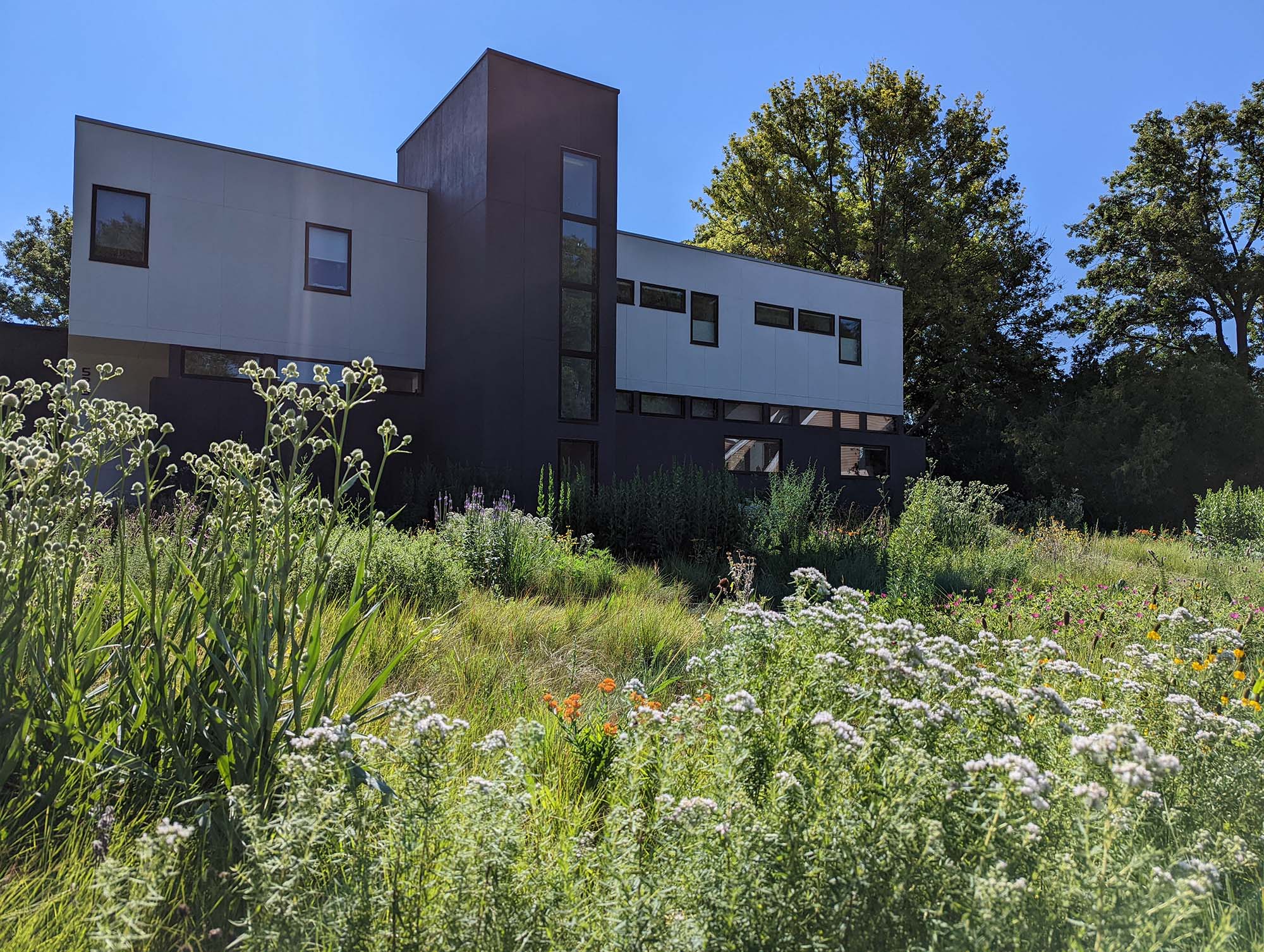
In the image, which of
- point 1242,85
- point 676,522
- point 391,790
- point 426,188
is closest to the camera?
point 391,790

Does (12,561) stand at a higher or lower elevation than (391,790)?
higher

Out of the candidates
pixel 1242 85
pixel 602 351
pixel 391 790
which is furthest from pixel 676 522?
pixel 1242 85

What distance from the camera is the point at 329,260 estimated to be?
Answer: 46.6 feet

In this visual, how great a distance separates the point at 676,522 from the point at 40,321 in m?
26.9

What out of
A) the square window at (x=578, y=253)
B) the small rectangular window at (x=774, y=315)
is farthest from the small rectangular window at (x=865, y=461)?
the square window at (x=578, y=253)

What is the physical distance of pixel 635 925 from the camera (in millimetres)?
1604

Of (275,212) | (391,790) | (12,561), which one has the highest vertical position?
(275,212)

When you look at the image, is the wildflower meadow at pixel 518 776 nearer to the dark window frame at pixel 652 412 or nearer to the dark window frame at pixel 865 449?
the dark window frame at pixel 652 412

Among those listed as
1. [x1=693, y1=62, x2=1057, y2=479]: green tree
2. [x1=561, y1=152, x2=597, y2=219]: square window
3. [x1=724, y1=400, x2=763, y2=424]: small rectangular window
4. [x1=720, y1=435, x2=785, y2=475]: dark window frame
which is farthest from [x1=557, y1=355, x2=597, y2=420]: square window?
[x1=693, y1=62, x2=1057, y2=479]: green tree

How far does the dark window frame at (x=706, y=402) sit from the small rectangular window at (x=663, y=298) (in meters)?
1.99

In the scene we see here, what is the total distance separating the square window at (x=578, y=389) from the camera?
45.7ft

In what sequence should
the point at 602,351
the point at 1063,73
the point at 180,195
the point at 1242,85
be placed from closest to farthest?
the point at 1063,73 → the point at 180,195 → the point at 602,351 → the point at 1242,85

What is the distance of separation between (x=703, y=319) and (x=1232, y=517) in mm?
10796

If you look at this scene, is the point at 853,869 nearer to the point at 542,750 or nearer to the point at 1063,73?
the point at 542,750
